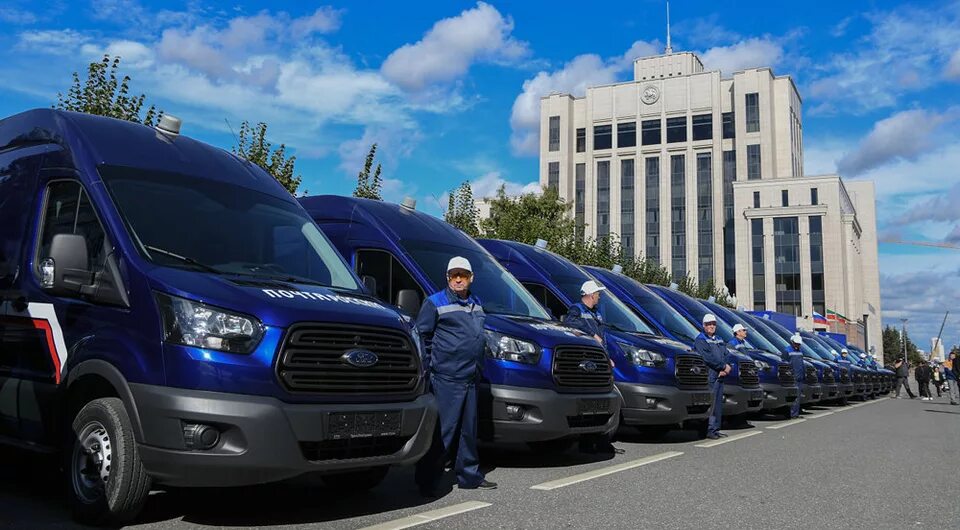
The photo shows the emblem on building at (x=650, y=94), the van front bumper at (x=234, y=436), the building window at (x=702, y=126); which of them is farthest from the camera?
the emblem on building at (x=650, y=94)

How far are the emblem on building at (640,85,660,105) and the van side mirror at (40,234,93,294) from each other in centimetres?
9563

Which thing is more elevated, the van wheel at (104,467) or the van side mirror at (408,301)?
the van side mirror at (408,301)

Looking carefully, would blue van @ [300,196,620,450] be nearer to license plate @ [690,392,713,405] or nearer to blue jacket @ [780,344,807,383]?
license plate @ [690,392,713,405]

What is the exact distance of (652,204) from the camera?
3789 inches

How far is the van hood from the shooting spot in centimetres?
455

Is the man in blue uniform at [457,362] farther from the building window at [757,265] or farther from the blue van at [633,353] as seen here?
the building window at [757,265]

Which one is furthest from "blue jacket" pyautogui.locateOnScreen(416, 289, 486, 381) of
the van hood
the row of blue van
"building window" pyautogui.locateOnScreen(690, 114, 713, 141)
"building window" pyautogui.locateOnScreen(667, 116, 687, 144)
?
"building window" pyautogui.locateOnScreen(667, 116, 687, 144)

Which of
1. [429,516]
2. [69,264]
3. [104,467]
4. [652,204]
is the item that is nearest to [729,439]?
[429,516]

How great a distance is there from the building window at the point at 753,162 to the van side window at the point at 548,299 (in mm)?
85651

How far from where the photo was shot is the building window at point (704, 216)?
9169 cm

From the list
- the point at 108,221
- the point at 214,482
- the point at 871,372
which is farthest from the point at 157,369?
the point at 871,372

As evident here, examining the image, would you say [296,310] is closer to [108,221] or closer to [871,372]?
[108,221]

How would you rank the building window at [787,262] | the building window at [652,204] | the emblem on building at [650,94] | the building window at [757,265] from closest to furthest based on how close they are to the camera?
the building window at [787,262]
the building window at [757,265]
the building window at [652,204]
the emblem on building at [650,94]

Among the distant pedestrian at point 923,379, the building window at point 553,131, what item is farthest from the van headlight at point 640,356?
the building window at point 553,131
